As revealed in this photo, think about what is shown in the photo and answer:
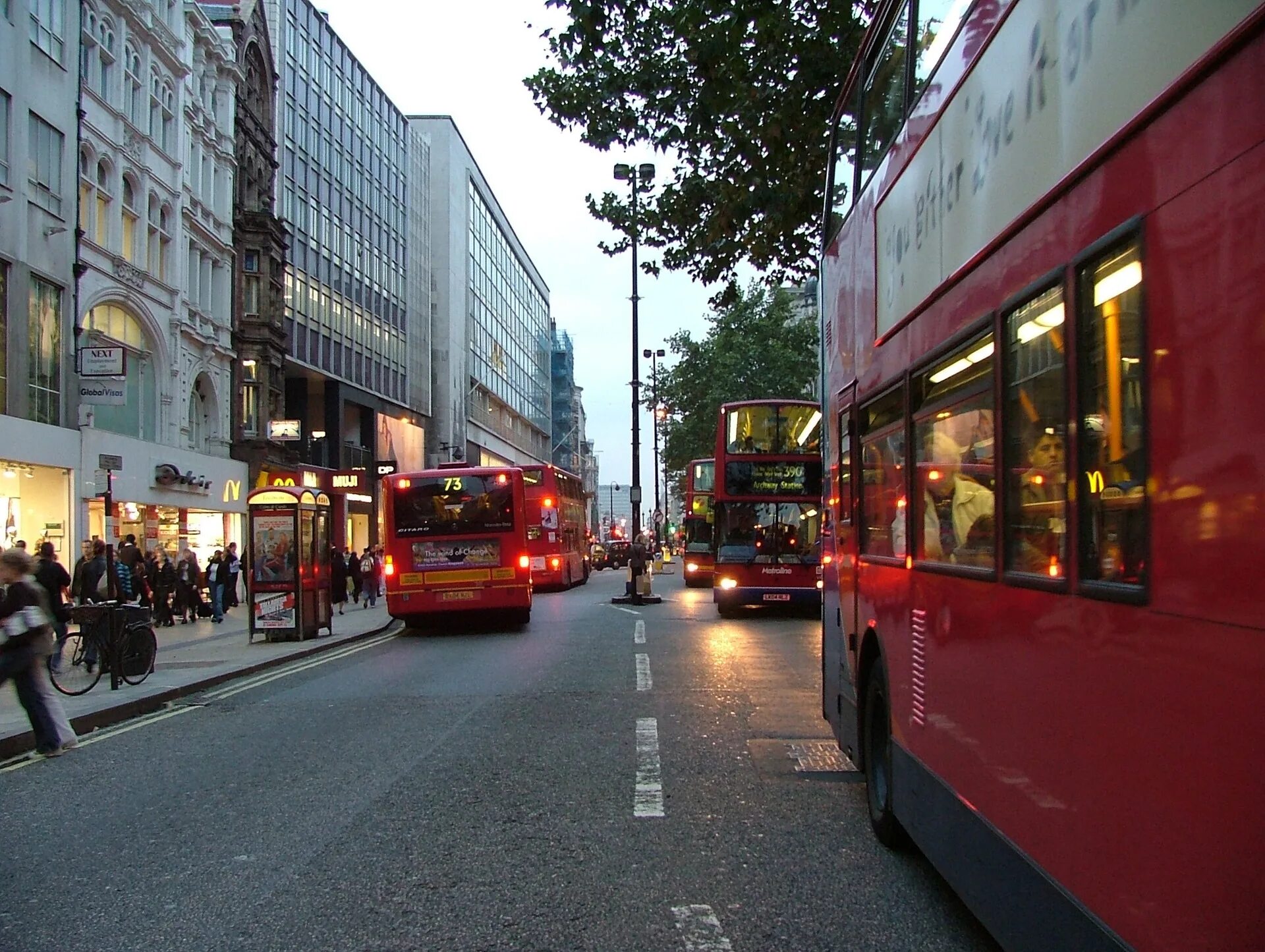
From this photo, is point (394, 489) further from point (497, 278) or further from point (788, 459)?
point (497, 278)

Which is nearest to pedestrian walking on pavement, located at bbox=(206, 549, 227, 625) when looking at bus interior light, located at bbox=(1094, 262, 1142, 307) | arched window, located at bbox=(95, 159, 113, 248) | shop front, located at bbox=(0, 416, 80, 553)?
shop front, located at bbox=(0, 416, 80, 553)

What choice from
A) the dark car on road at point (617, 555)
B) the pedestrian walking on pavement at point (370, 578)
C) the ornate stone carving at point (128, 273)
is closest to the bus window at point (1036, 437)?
the ornate stone carving at point (128, 273)

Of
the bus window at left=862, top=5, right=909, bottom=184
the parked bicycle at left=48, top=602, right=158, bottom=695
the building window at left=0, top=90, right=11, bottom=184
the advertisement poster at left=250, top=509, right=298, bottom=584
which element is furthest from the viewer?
the building window at left=0, top=90, right=11, bottom=184

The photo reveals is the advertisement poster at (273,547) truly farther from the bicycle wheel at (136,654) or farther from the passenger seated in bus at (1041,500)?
the passenger seated in bus at (1041,500)

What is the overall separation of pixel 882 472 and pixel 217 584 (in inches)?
851

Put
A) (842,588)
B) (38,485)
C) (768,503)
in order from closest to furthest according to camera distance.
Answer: (842,588)
(768,503)
(38,485)

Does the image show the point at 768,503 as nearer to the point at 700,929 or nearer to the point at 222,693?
the point at 222,693

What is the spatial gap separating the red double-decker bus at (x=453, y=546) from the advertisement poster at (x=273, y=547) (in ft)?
6.13

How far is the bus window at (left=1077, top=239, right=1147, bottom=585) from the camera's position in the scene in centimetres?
268

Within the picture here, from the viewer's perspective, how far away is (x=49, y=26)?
2416 cm

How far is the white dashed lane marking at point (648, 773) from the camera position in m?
6.80

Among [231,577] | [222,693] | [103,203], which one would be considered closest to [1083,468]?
[222,693]

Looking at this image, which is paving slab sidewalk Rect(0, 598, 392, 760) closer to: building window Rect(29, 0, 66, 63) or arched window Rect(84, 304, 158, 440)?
arched window Rect(84, 304, 158, 440)

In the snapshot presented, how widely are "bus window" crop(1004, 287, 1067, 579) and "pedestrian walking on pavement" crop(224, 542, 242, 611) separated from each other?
24.0m
